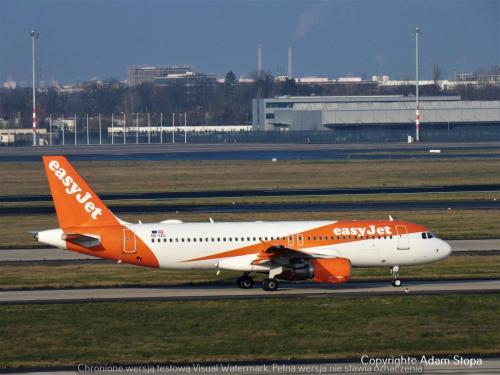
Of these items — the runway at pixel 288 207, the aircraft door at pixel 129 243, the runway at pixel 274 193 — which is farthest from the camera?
the runway at pixel 274 193

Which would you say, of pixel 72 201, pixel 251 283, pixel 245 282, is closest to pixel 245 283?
pixel 245 282

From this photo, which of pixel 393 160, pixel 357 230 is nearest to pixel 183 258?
pixel 357 230

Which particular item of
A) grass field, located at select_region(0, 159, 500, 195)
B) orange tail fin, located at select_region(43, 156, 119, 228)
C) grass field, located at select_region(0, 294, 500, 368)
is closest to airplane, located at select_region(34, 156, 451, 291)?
orange tail fin, located at select_region(43, 156, 119, 228)

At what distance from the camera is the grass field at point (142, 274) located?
5041 cm

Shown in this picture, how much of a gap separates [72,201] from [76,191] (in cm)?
48

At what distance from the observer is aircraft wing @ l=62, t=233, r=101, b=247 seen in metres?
46.7

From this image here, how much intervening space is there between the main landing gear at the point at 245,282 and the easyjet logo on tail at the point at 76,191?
6.90 m

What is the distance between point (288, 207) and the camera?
8225 centimetres

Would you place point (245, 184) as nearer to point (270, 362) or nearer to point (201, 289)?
point (201, 289)

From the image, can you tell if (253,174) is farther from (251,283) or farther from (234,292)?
(234,292)

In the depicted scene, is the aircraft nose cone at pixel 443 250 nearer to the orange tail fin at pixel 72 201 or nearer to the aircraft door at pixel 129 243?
the aircraft door at pixel 129 243

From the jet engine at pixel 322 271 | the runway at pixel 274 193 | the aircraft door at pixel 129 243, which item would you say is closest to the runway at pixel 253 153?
the runway at pixel 274 193

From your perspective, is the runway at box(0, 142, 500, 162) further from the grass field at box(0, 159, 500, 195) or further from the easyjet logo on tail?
the easyjet logo on tail

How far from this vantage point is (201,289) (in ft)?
159
